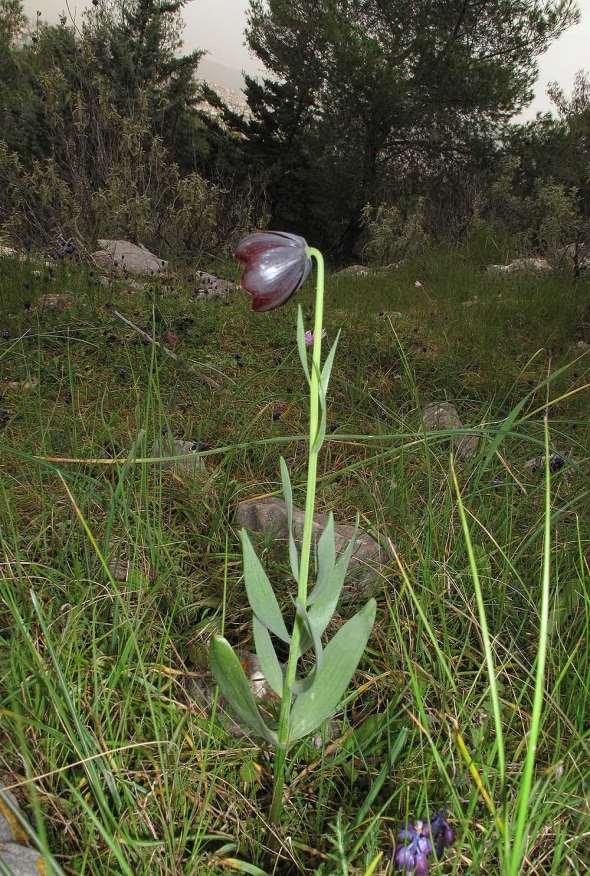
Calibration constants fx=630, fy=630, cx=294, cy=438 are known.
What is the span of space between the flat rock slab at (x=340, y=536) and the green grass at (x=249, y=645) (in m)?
0.04

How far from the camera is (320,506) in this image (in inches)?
58.6

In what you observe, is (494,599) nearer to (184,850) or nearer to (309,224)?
(184,850)

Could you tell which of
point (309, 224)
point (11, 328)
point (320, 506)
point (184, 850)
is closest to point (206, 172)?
point (309, 224)

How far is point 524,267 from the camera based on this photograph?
5.50m

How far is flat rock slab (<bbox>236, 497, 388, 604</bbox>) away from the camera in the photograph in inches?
46.4

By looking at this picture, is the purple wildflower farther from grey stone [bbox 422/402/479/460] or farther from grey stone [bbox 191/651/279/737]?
grey stone [bbox 422/402/479/460]

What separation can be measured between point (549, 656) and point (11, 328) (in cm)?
242

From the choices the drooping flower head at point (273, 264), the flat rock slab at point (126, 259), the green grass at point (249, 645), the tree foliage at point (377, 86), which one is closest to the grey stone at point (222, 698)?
the green grass at point (249, 645)

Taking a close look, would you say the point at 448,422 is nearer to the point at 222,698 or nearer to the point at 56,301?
the point at 222,698

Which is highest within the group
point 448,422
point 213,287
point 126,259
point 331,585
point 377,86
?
point 377,86

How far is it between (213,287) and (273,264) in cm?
317

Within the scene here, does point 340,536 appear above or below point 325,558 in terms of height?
below

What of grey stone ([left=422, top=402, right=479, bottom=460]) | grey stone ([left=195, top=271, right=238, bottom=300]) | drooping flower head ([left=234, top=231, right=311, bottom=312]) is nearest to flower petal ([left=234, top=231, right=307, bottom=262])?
drooping flower head ([left=234, top=231, right=311, bottom=312])

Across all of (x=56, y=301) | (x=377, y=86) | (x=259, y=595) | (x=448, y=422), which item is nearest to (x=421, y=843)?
(x=259, y=595)
